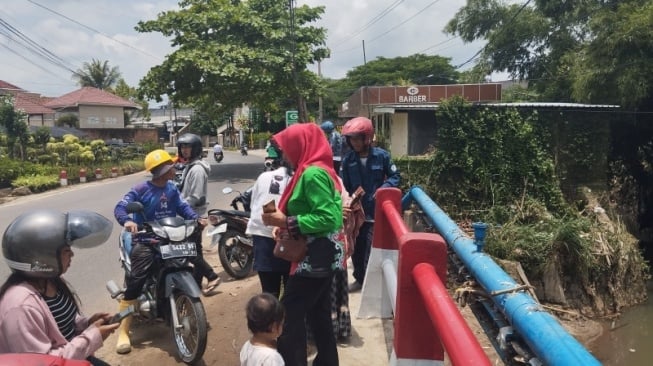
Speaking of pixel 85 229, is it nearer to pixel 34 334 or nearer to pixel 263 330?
pixel 34 334

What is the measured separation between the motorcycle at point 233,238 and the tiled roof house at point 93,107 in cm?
4015

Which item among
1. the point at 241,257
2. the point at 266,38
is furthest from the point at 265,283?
the point at 266,38

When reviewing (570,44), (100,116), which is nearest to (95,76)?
(100,116)

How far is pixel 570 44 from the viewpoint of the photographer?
2328cm

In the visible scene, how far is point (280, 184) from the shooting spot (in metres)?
3.67

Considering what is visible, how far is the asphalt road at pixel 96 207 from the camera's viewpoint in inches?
238

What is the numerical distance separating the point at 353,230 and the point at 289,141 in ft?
4.60

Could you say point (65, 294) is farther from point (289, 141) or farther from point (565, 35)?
point (565, 35)

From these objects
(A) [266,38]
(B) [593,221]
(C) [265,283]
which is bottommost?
(B) [593,221]

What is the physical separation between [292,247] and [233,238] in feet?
11.3

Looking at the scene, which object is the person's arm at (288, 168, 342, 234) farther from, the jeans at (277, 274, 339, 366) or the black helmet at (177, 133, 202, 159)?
the black helmet at (177, 133, 202, 159)

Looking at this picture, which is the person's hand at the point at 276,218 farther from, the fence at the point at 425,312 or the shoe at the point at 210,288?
the shoe at the point at 210,288

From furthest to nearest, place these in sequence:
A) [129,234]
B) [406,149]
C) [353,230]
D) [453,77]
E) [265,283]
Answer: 1. [453,77]
2. [406,149]
3. [129,234]
4. [353,230]
5. [265,283]

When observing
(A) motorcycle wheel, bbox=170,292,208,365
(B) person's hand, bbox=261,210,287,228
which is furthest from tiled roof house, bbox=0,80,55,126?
(B) person's hand, bbox=261,210,287,228
